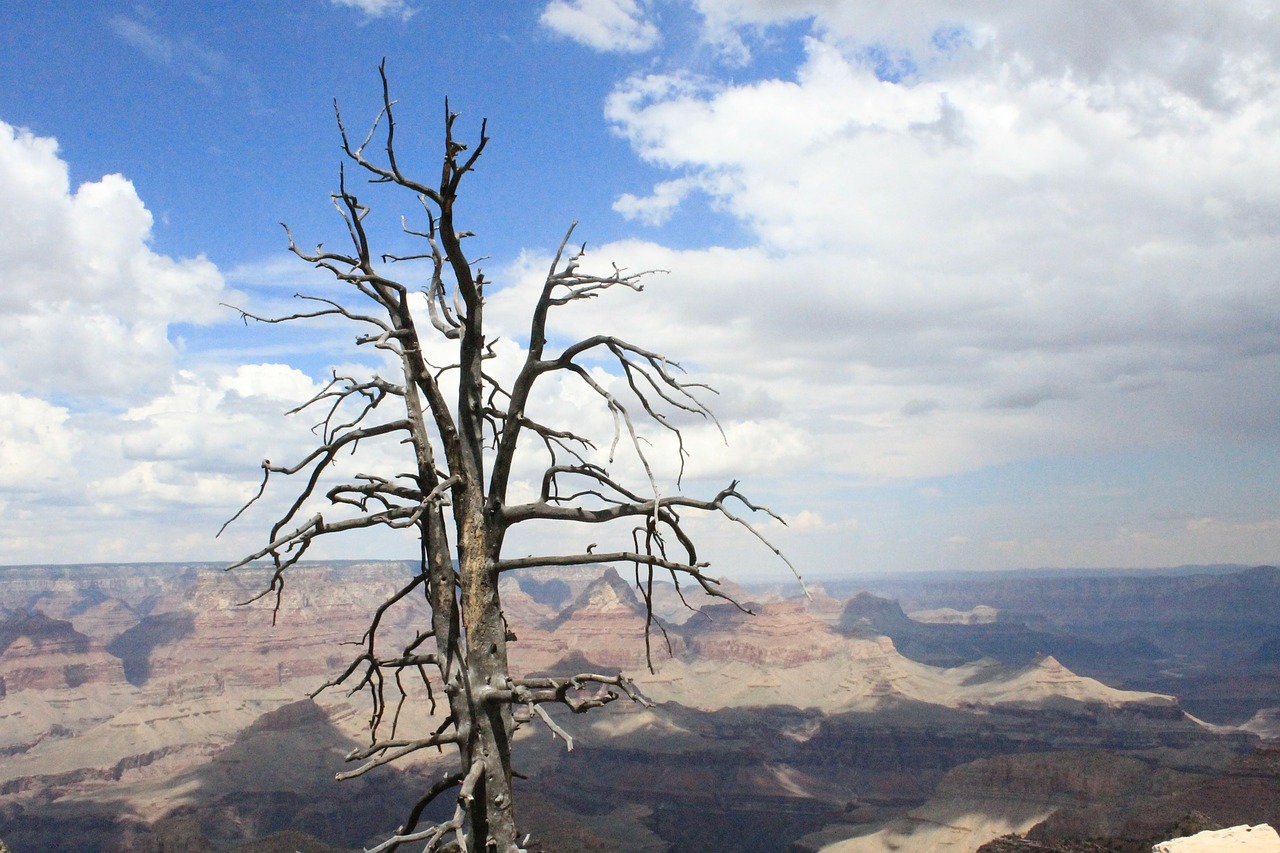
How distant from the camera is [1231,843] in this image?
11.9m

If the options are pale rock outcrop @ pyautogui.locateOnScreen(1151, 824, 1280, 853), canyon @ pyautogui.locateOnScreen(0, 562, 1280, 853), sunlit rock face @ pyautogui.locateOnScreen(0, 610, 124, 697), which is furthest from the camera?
sunlit rock face @ pyautogui.locateOnScreen(0, 610, 124, 697)

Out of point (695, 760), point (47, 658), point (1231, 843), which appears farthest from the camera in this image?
point (47, 658)

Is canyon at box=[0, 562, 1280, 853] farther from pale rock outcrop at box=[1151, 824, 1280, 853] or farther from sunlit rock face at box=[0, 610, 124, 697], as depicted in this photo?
pale rock outcrop at box=[1151, 824, 1280, 853]

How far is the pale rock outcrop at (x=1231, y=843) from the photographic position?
37.0ft

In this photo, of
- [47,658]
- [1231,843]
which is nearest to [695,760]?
[47,658]

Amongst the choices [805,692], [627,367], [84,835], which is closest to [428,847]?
[627,367]

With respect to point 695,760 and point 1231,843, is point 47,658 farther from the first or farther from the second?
point 1231,843

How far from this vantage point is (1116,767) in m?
99.6

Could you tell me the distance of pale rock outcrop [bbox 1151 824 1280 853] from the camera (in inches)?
444

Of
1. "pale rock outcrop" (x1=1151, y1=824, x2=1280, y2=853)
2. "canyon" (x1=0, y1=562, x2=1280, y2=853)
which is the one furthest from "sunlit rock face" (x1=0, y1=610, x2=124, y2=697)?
"pale rock outcrop" (x1=1151, y1=824, x2=1280, y2=853)

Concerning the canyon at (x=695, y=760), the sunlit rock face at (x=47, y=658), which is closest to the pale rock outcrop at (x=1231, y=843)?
the canyon at (x=695, y=760)

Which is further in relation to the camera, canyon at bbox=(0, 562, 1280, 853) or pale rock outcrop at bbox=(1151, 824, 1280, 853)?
canyon at bbox=(0, 562, 1280, 853)

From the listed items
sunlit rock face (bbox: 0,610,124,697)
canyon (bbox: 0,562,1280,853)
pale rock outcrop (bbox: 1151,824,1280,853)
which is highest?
pale rock outcrop (bbox: 1151,824,1280,853)

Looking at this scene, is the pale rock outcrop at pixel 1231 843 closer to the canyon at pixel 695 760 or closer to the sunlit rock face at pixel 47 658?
the canyon at pixel 695 760
